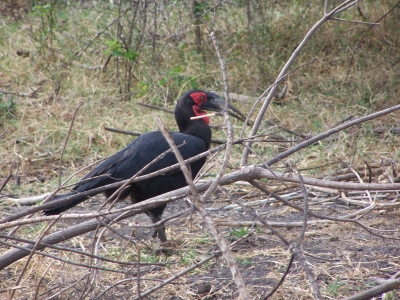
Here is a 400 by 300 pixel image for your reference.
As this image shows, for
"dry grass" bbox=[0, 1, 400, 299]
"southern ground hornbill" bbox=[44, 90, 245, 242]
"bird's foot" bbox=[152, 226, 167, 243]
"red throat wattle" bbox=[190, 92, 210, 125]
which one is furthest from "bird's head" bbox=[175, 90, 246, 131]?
"bird's foot" bbox=[152, 226, 167, 243]

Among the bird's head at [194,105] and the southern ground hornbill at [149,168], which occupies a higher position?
the bird's head at [194,105]

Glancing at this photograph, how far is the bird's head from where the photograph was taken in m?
4.03

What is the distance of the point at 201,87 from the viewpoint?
624 centimetres

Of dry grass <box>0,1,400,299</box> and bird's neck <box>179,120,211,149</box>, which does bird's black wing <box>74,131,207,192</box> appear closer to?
bird's neck <box>179,120,211,149</box>

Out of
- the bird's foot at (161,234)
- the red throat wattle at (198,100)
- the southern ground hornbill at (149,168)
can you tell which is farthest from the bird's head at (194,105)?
the bird's foot at (161,234)

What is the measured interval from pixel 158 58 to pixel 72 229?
A: 13.6 ft

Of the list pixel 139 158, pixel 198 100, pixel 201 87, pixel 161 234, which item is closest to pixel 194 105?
pixel 198 100

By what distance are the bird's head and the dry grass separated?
0.61 meters

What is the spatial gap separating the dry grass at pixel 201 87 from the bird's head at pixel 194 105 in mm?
614

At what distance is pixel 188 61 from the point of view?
21.4 feet

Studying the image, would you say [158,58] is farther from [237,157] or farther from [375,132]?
[375,132]

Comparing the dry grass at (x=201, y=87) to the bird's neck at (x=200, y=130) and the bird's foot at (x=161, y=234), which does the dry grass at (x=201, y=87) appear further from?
the bird's neck at (x=200, y=130)

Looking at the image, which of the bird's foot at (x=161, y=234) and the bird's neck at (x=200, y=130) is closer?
the bird's foot at (x=161, y=234)

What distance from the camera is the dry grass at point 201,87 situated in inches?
138
